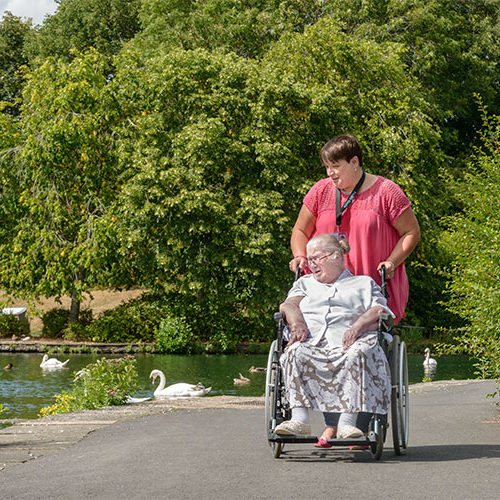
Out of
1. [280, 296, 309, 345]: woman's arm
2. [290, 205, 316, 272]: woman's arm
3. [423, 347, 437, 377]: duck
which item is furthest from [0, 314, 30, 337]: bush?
[280, 296, 309, 345]: woman's arm

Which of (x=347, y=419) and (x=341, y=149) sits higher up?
(x=341, y=149)

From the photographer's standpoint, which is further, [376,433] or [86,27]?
[86,27]

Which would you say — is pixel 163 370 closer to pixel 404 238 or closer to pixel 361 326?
pixel 404 238

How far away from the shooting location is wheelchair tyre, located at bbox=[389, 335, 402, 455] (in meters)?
6.63

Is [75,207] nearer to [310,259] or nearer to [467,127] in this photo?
[467,127]

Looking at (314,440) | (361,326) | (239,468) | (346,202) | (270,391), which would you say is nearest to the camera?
(239,468)

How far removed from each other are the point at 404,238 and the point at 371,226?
278 mm

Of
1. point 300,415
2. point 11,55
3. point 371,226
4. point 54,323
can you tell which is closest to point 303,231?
point 371,226

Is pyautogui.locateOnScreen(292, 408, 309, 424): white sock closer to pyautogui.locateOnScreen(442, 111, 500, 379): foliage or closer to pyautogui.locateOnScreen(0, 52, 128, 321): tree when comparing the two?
pyautogui.locateOnScreen(442, 111, 500, 379): foliage

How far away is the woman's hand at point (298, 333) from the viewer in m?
6.42

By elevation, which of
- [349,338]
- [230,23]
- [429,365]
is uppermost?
[230,23]

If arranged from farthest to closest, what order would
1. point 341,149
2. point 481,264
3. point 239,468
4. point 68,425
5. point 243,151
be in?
point 243,151 → point 481,264 → point 68,425 → point 341,149 → point 239,468

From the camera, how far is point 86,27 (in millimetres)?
49719

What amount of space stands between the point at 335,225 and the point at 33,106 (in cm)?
3201
